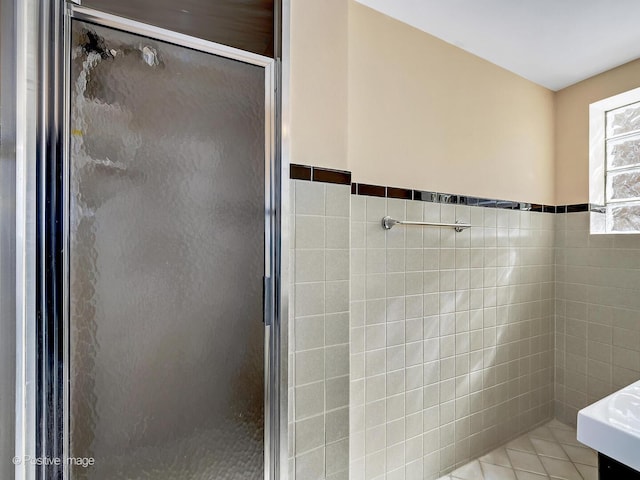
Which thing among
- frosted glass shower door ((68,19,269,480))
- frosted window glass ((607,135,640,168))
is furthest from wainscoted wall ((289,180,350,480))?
frosted window glass ((607,135,640,168))

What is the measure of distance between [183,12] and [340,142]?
2.29 feet

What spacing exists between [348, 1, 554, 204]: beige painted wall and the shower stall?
1.81ft

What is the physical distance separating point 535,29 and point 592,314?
1841 millimetres

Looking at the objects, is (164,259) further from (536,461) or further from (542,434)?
(542,434)

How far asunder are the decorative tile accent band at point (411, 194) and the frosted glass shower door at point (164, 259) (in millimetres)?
204

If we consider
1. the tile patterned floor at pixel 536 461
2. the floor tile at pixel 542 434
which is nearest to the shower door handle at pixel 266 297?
the tile patterned floor at pixel 536 461

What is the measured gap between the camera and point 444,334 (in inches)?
68.8

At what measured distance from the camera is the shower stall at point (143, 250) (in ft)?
2.81

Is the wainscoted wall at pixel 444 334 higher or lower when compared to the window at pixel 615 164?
lower

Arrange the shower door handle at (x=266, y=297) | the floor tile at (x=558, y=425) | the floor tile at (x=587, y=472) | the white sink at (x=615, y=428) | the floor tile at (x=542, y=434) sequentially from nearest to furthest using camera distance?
the white sink at (x=615, y=428)
the shower door handle at (x=266, y=297)
the floor tile at (x=587, y=472)
the floor tile at (x=542, y=434)
the floor tile at (x=558, y=425)

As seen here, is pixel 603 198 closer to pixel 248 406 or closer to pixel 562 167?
pixel 562 167

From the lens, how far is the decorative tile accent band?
1230mm

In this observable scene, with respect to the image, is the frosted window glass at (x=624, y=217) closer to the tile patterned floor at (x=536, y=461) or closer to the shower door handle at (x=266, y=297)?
the tile patterned floor at (x=536, y=461)

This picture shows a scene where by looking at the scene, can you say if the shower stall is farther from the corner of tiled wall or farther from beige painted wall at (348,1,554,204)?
beige painted wall at (348,1,554,204)
